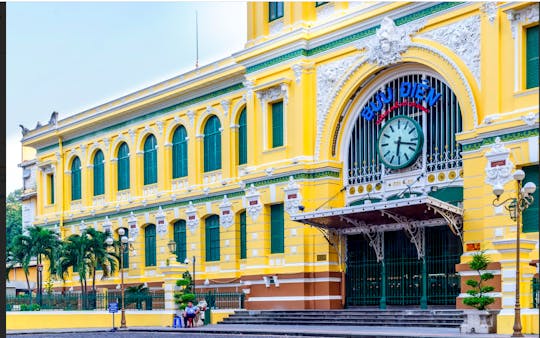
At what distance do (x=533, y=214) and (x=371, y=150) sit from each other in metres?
7.19

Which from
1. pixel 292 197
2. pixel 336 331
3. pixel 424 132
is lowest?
pixel 336 331

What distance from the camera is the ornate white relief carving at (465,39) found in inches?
984

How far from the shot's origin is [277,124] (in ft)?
103

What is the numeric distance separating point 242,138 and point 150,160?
21.8 feet

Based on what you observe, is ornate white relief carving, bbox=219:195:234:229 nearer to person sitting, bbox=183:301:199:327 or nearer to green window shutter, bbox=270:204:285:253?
green window shutter, bbox=270:204:285:253

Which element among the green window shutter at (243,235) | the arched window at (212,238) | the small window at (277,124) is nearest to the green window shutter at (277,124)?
the small window at (277,124)

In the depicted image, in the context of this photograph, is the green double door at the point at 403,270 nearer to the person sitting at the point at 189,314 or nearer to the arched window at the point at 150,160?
the person sitting at the point at 189,314

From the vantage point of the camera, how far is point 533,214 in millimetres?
22672

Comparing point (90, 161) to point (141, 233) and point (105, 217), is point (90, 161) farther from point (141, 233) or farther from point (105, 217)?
point (141, 233)

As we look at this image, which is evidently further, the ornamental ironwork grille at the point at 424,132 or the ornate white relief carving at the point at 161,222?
the ornate white relief carving at the point at 161,222

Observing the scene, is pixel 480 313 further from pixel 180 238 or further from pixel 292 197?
pixel 180 238

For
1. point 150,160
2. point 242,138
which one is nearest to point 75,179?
point 150,160

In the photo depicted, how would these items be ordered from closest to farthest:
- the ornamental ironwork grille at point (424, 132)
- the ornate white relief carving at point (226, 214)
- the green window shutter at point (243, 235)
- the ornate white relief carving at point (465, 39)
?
1. the ornate white relief carving at point (465, 39)
2. the ornamental ironwork grille at point (424, 132)
3. the green window shutter at point (243, 235)
4. the ornate white relief carving at point (226, 214)

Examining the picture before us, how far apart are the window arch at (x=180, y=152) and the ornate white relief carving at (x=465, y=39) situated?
50.4 ft
